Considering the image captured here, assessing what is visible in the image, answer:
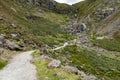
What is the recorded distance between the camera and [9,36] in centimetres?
9344

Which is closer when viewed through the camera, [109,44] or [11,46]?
[11,46]

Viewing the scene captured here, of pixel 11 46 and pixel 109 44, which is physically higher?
pixel 11 46

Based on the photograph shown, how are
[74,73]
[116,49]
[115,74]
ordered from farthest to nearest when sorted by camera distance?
[116,49] → [115,74] → [74,73]

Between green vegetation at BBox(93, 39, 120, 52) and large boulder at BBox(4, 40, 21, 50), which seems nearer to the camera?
large boulder at BBox(4, 40, 21, 50)

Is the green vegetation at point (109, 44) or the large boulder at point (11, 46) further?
the green vegetation at point (109, 44)

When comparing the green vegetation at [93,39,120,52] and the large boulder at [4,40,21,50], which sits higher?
the large boulder at [4,40,21,50]

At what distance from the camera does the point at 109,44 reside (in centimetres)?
18050

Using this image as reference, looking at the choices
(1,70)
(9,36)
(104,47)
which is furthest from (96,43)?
(1,70)

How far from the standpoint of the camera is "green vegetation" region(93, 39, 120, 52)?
17220cm

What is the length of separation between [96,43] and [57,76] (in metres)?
148

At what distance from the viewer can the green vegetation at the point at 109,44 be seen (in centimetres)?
17220

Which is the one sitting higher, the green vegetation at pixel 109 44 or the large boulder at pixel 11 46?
the large boulder at pixel 11 46

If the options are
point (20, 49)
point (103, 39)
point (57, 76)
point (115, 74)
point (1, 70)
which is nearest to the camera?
point (57, 76)

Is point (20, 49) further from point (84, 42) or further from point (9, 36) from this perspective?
point (84, 42)
